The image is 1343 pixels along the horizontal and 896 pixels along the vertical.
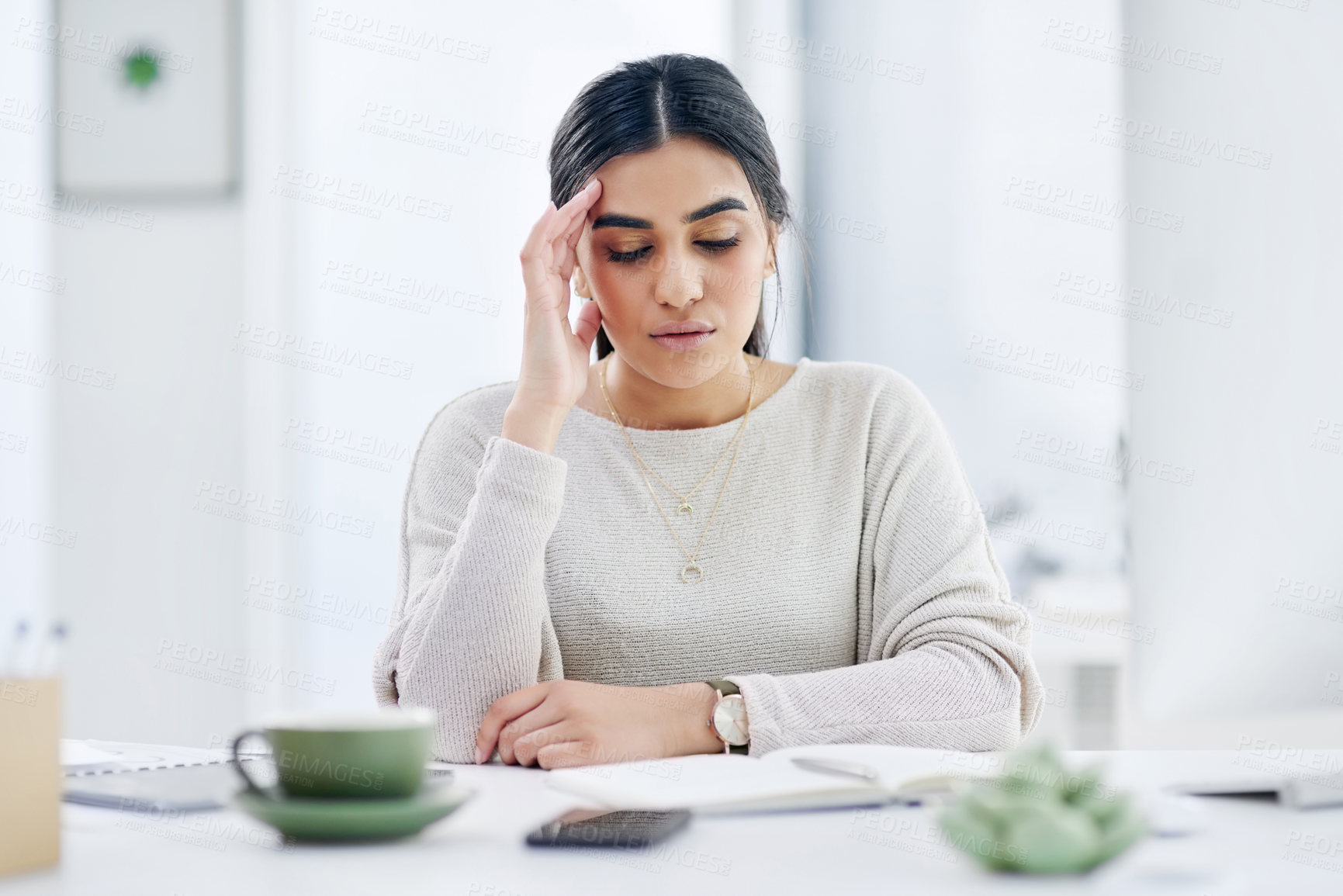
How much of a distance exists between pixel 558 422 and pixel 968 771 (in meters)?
0.73

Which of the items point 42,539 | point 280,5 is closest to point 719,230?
point 280,5

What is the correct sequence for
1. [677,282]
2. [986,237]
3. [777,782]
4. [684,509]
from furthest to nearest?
[986,237], [684,509], [677,282], [777,782]

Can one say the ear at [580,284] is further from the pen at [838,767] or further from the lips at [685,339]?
the pen at [838,767]

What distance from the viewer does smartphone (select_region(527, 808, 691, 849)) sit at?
67 centimetres

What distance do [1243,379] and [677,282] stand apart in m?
1.10

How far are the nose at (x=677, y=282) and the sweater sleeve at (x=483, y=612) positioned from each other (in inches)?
10.1

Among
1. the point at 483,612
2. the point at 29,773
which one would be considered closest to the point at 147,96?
the point at 483,612

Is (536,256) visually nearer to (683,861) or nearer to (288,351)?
(683,861)

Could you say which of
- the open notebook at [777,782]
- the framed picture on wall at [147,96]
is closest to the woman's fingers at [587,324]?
the open notebook at [777,782]

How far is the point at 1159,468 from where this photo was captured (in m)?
2.06

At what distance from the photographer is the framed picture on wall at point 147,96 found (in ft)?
9.62

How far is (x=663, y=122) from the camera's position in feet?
4.88

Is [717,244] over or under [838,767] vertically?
over

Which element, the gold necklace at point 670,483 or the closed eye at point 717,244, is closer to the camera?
the closed eye at point 717,244
